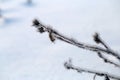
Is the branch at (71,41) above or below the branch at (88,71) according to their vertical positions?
above

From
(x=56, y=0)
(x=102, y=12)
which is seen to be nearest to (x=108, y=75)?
(x=102, y=12)

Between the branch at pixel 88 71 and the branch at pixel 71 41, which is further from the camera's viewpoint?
the branch at pixel 88 71

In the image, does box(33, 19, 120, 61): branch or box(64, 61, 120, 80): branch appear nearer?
box(33, 19, 120, 61): branch

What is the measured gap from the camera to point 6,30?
812 inches

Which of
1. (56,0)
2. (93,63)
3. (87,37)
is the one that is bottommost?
(56,0)

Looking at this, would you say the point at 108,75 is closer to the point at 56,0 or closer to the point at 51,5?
the point at 51,5

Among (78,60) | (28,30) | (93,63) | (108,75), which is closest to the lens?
(108,75)

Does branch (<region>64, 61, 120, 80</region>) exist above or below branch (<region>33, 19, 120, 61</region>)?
below

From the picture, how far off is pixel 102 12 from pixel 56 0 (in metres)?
6.93

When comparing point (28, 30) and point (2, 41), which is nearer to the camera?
point (2, 41)

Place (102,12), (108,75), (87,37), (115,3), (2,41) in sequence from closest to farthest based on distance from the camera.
A: (108,75) < (87,37) < (2,41) < (102,12) < (115,3)

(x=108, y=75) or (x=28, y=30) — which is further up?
(x=108, y=75)

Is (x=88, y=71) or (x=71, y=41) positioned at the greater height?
(x=71, y=41)

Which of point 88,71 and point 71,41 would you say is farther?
point 88,71
